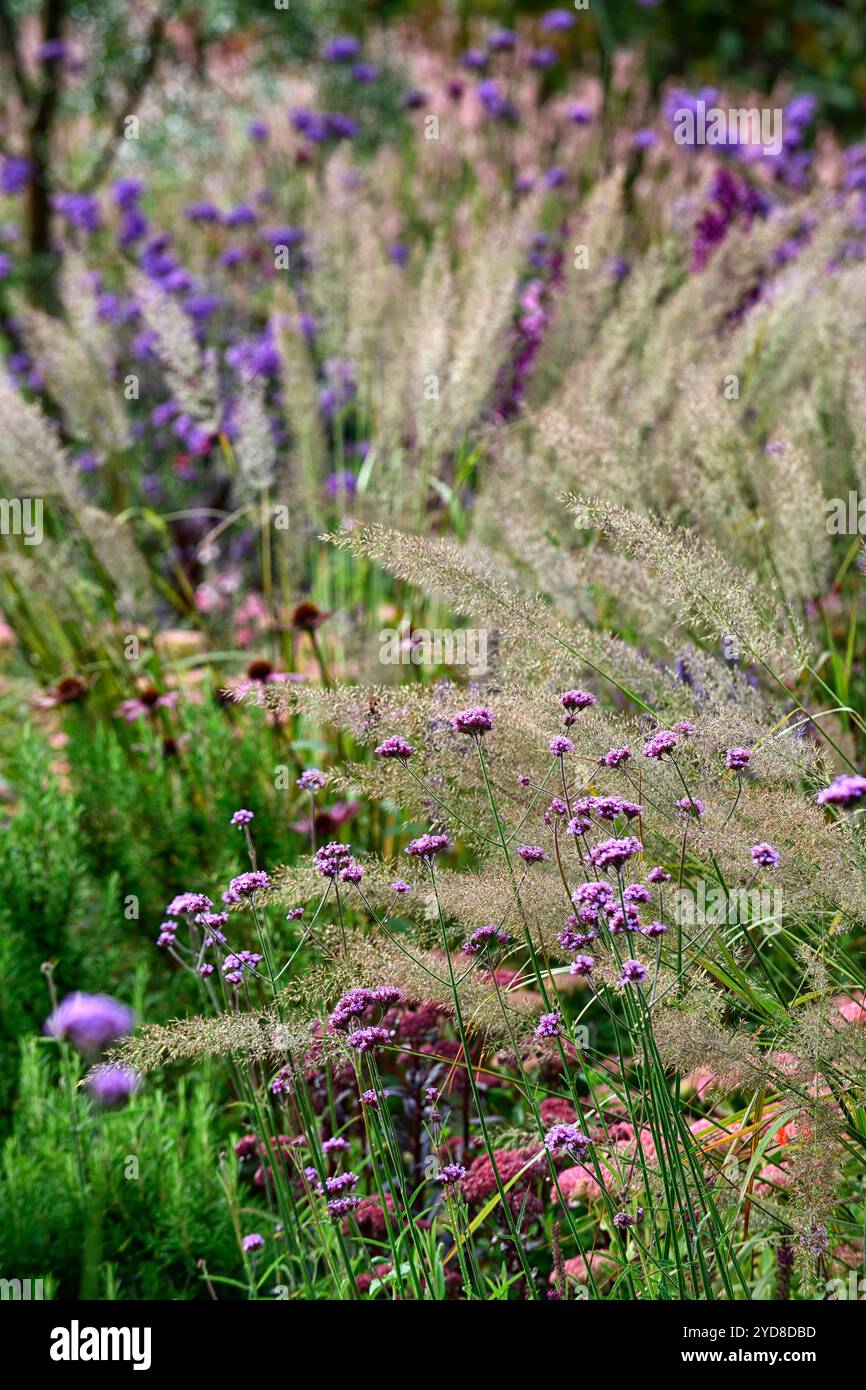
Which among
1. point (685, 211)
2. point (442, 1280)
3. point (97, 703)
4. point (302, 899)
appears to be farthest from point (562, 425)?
point (685, 211)

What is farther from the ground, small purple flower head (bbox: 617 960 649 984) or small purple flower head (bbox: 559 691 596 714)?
small purple flower head (bbox: 559 691 596 714)

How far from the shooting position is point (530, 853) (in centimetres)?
→ 174

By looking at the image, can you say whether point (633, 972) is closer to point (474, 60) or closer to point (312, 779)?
point (312, 779)

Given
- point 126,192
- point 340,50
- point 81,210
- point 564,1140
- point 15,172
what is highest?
point 340,50

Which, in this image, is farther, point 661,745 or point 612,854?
point 661,745

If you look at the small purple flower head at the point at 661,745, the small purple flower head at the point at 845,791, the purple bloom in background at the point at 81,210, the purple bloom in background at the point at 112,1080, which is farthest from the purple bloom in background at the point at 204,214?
the small purple flower head at the point at 845,791

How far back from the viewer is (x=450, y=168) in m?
7.78

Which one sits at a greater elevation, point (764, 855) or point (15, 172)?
point (15, 172)

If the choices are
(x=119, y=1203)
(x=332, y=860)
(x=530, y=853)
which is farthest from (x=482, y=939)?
(x=119, y=1203)

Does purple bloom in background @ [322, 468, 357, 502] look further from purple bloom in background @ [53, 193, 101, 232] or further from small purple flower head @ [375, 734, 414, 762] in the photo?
small purple flower head @ [375, 734, 414, 762]

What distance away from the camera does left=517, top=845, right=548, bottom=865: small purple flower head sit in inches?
68.6

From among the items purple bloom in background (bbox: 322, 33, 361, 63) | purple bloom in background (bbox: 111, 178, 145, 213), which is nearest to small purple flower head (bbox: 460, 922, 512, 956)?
purple bloom in background (bbox: 111, 178, 145, 213)

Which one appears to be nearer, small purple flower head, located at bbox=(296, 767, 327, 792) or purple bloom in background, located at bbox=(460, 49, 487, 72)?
small purple flower head, located at bbox=(296, 767, 327, 792)

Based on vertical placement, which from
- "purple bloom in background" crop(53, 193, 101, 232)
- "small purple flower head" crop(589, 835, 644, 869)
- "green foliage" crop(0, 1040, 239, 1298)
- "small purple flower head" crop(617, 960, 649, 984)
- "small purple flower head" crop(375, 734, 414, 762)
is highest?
"purple bloom in background" crop(53, 193, 101, 232)
